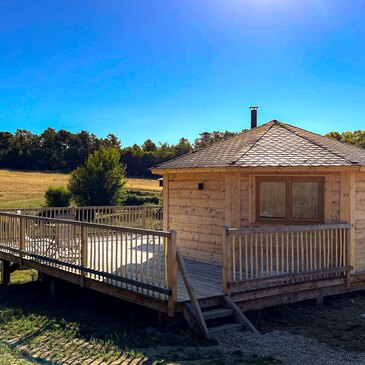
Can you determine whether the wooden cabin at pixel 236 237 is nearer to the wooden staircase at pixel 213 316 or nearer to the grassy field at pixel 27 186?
the wooden staircase at pixel 213 316

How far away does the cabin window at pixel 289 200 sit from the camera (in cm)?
931

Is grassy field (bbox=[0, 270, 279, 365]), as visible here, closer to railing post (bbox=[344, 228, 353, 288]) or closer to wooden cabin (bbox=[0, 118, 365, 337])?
wooden cabin (bbox=[0, 118, 365, 337])

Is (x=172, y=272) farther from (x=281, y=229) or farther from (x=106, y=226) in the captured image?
(x=281, y=229)

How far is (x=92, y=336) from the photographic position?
684 cm

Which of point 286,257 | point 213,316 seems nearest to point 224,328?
point 213,316

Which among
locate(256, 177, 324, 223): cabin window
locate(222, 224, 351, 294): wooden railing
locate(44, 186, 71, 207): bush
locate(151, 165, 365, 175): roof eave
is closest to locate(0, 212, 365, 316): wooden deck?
locate(222, 224, 351, 294): wooden railing

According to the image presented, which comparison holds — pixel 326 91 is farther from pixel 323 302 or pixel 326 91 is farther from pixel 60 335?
pixel 60 335

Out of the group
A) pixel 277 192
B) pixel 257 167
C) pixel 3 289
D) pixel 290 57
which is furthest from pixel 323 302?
pixel 290 57

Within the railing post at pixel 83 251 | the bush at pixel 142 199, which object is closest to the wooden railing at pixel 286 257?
the railing post at pixel 83 251

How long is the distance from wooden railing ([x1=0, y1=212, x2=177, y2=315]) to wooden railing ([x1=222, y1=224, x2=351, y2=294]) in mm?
1080

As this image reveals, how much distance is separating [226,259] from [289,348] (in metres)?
1.70

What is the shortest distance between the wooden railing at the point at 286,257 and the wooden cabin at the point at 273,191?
0.13 meters

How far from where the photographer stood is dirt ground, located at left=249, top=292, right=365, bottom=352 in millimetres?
6695

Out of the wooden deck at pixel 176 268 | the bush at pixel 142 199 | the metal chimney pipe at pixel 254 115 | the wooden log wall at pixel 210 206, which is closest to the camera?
the wooden deck at pixel 176 268
